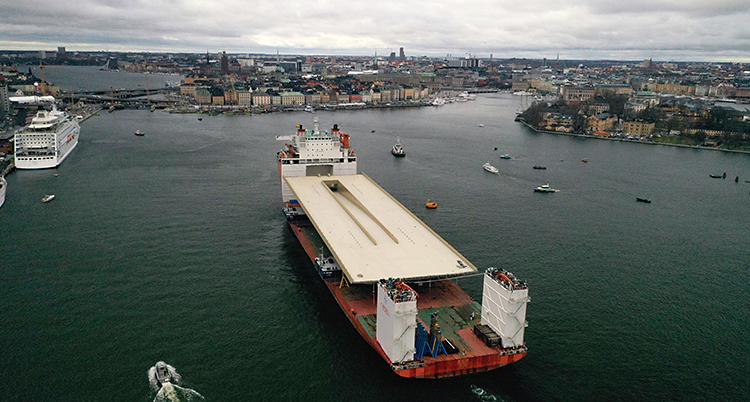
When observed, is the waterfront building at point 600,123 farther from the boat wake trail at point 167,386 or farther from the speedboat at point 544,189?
the boat wake trail at point 167,386

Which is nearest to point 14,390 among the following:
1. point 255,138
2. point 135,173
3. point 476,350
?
point 476,350

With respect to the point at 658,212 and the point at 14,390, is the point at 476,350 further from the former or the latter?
the point at 658,212

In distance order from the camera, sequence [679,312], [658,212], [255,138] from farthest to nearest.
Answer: [255,138]
[658,212]
[679,312]

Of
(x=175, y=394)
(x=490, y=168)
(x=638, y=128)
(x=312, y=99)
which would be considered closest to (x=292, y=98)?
(x=312, y=99)

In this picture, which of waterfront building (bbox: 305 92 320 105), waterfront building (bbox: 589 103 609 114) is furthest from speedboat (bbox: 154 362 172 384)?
waterfront building (bbox: 305 92 320 105)

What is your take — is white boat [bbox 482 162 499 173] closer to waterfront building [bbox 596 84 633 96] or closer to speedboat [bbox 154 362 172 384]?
speedboat [bbox 154 362 172 384]

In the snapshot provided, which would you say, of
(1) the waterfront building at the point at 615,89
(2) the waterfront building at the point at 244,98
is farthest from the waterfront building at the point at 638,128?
(2) the waterfront building at the point at 244,98
